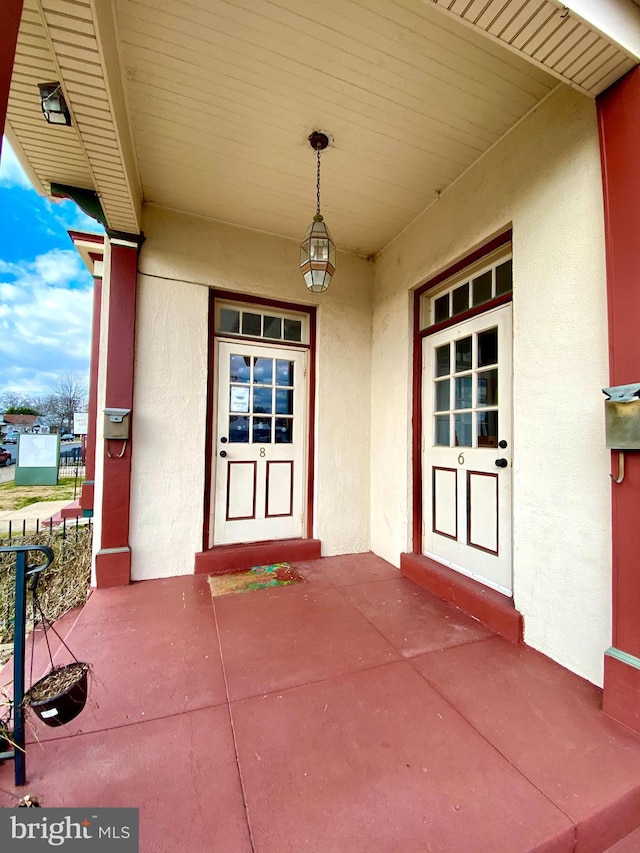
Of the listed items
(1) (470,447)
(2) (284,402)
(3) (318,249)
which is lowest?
(1) (470,447)

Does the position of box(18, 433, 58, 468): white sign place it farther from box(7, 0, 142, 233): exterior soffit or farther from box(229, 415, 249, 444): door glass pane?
box(7, 0, 142, 233): exterior soffit

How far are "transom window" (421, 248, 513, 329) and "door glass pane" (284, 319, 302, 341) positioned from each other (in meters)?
1.18

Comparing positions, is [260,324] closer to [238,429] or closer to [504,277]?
[238,429]

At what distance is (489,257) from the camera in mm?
2432

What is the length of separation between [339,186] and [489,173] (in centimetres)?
104

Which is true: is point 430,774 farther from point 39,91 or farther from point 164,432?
point 39,91

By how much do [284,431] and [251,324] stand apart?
1.06m

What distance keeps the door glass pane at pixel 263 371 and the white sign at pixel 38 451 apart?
259 centimetres

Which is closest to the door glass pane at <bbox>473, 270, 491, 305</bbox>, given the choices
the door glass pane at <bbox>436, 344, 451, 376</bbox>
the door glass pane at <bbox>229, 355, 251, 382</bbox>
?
the door glass pane at <bbox>436, 344, 451, 376</bbox>

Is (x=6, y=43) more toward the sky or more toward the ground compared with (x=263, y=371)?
more toward the sky

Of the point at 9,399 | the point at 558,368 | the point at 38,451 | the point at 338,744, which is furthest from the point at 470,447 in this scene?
the point at 9,399

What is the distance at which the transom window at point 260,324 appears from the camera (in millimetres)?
3219

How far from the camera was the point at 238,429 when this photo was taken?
3211 millimetres

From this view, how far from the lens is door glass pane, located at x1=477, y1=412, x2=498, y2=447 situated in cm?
237
